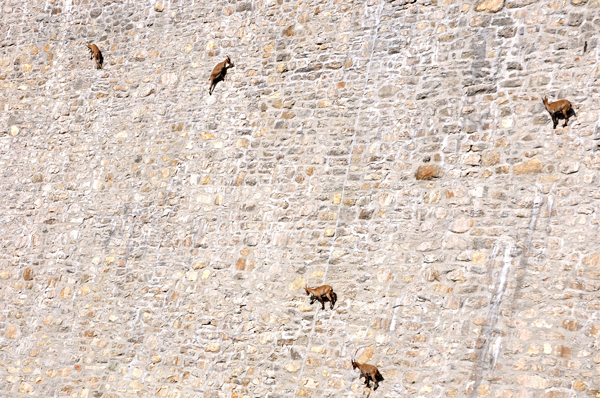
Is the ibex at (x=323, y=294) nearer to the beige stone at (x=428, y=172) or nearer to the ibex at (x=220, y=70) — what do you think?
the beige stone at (x=428, y=172)

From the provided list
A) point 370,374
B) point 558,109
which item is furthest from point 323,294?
point 558,109

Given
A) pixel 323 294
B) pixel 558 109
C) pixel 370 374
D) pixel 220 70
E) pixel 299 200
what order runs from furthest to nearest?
pixel 220 70, pixel 299 200, pixel 323 294, pixel 370 374, pixel 558 109

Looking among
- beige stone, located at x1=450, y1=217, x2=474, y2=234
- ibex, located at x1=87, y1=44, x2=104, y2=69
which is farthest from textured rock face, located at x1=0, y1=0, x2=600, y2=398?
ibex, located at x1=87, y1=44, x2=104, y2=69

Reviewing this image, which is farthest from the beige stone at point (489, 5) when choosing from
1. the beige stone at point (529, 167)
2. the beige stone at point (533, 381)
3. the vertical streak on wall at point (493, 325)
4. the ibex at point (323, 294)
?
the beige stone at point (533, 381)

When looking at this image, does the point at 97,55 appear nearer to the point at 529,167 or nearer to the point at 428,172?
the point at 428,172

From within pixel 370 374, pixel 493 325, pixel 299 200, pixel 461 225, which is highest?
pixel 299 200

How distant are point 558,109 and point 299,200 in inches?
109

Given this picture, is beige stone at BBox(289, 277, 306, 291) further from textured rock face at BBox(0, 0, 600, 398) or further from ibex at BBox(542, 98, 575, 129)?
ibex at BBox(542, 98, 575, 129)

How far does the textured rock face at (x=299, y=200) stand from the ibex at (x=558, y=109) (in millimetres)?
78

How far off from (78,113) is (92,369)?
345 centimetres

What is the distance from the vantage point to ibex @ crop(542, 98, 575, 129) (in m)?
6.28

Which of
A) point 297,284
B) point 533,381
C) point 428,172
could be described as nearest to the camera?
point 533,381

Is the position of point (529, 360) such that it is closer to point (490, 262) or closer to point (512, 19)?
point (490, 262)

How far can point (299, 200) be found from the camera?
24.8 feet
